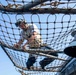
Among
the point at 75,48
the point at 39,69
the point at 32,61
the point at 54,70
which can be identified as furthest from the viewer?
the point at 54,70

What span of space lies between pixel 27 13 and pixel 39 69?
7.49ft

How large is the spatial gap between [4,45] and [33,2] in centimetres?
131

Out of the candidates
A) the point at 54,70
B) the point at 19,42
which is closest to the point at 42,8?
A: the point at 19,42

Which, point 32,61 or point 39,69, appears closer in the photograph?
point 32,61

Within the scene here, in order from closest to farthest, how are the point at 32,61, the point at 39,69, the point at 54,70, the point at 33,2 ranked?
the point at 33,2 → the point at 32,61 → the point at 39,69 → the point at 54,70

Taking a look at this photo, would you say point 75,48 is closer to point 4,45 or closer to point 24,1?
point 24,1

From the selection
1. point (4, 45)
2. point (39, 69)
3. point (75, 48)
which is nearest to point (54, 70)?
point (39, 69)

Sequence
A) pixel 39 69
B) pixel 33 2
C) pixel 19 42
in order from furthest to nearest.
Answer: pixel 39 69, pixel 19 42, pixel 33 2

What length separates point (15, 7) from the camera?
8.67 feet

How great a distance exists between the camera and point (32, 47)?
372 cm

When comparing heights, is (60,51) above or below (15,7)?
below

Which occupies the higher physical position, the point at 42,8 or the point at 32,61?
the point at 42,8

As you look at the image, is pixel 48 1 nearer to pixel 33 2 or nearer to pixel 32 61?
pixel 33 2

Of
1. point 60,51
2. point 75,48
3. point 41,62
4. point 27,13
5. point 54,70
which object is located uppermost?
point 27,13
